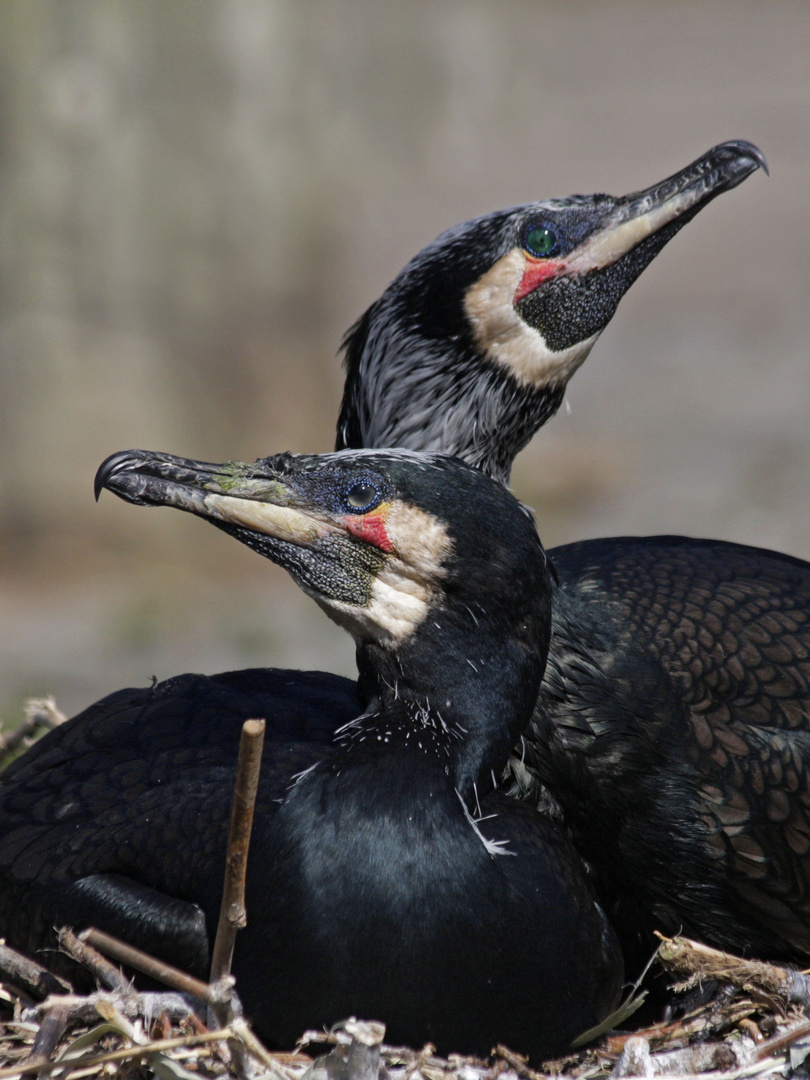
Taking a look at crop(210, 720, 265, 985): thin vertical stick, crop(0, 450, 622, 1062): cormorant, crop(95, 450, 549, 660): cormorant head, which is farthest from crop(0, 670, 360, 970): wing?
crop(95, 450, 549, 660): cormorant head

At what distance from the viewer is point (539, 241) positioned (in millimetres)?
3609

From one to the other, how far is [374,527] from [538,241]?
1.18 metres

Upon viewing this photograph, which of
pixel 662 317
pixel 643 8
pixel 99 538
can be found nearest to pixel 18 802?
pixel 99 538

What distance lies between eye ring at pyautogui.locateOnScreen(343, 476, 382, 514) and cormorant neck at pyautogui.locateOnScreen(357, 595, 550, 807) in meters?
0.27

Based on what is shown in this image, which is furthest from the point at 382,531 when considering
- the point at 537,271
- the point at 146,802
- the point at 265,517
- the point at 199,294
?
the point at 199,294

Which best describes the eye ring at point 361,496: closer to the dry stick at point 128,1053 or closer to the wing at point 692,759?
the wing at point 692,759

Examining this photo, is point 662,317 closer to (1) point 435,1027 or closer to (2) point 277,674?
(2) point 277,674

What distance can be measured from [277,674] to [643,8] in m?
19.5

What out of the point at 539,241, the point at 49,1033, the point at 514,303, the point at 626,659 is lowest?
the point at 49,1033

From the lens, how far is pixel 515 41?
11188 millimetres

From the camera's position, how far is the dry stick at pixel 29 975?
3.01 metres

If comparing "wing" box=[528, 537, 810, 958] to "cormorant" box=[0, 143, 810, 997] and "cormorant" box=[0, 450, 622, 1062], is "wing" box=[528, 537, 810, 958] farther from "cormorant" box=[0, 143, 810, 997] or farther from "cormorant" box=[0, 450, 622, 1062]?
"cormorant" box=[0, 450, 622, 1062]

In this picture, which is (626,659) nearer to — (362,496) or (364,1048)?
(362,496)

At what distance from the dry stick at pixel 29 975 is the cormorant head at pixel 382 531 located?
1.01 metres
